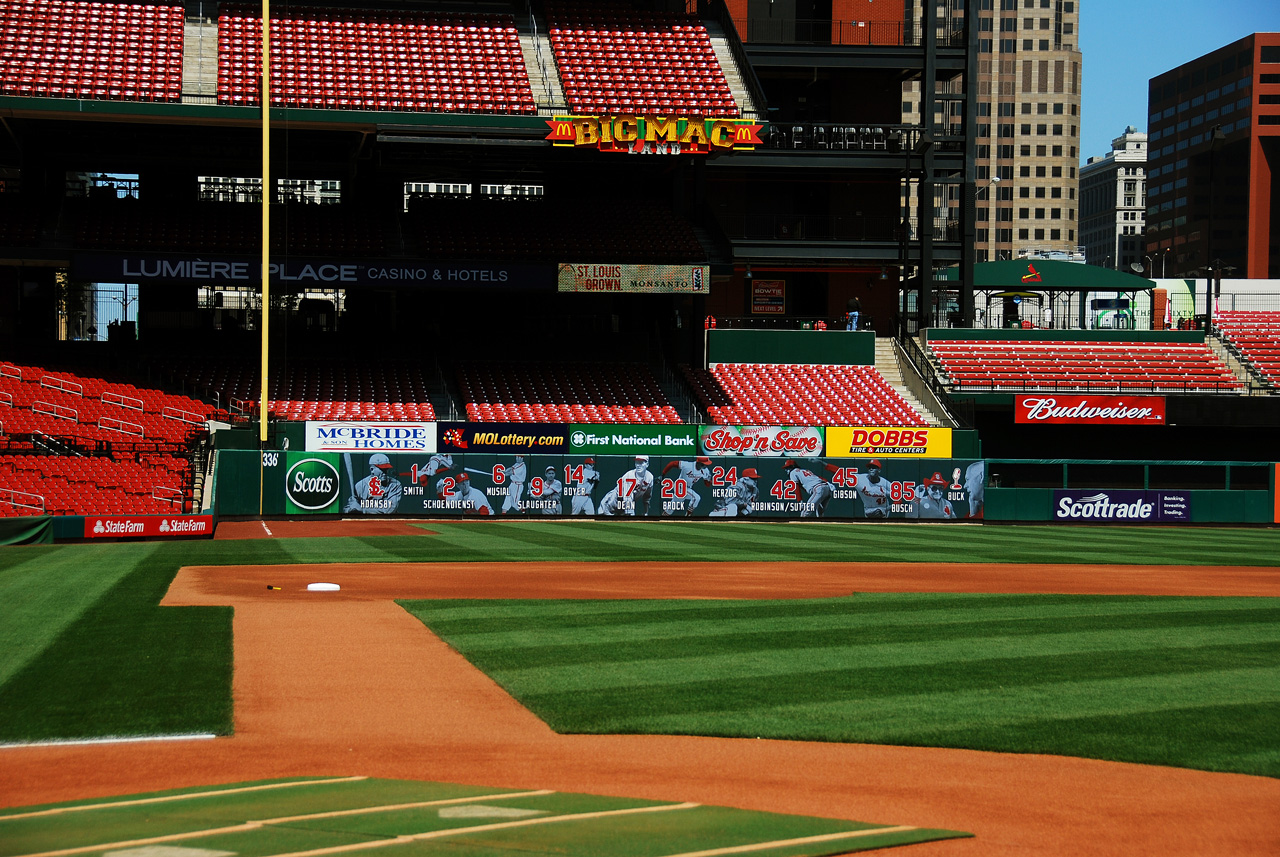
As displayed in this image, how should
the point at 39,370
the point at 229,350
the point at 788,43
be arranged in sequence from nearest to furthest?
the point at 39,370 < the point at 229,350 < the point at 788,43

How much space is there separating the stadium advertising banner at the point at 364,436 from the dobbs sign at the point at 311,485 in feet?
6.45

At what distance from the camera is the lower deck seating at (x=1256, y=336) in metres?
47.1

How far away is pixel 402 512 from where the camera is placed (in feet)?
109

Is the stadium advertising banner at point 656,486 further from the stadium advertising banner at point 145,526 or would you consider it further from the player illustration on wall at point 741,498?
the stadium advertising banner at point 145,526

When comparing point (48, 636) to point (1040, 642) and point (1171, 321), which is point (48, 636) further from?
point (1171, 321)

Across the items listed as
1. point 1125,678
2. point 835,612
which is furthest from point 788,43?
point 1125,678

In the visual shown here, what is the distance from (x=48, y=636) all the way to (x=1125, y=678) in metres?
10.8

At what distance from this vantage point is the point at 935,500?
3569 centimetres

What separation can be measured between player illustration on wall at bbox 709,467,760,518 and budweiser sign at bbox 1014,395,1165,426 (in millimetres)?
12525

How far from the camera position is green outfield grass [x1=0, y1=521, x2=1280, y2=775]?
30.2ft

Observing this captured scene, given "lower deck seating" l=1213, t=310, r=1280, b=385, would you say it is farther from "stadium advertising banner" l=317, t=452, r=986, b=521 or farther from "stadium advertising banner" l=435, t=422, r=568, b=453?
"stadium advertising banner" l=435, t=422, r=568, b=453

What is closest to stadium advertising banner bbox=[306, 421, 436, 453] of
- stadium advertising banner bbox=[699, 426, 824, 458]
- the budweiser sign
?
stadium advertising banner bbox=[699, 426, 824, 458]

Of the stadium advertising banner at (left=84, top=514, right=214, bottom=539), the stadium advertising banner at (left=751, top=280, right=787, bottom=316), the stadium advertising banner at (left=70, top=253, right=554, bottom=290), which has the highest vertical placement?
the stadium advertising banner at (left=751, top=280, right=787, bottom=316)

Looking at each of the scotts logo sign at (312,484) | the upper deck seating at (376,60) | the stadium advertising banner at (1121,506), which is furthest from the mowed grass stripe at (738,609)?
the upper deck seating at (376,60)
